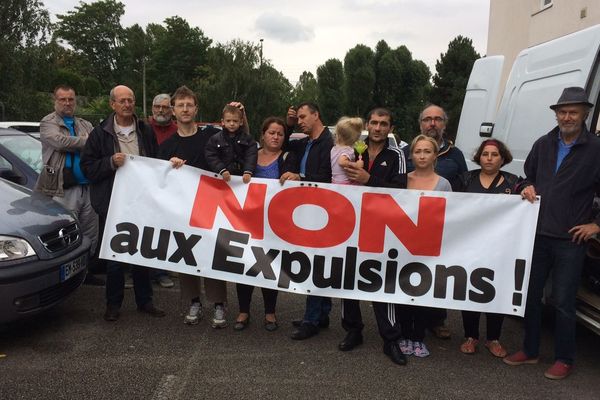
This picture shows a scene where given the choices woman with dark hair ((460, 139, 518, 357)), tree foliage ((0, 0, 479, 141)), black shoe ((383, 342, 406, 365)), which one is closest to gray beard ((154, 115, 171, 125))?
woman with dark hair ((460, 139, 518, 357))

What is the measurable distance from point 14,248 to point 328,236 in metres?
2.22

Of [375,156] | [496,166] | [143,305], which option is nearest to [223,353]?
[143,305]

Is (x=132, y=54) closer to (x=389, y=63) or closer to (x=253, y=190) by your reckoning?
(x=389, y=63)

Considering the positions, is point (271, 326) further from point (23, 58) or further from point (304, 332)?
point (23, 58)

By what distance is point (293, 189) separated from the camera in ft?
13.6

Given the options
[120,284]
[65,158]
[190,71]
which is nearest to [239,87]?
[65,158]

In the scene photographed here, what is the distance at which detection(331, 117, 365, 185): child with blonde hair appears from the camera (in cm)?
400

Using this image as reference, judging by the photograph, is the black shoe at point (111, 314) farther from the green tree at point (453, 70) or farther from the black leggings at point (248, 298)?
the green tree at point (453, 70)

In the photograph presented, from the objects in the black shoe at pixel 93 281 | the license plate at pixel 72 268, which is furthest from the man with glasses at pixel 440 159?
the black shoe at pixel 93 281

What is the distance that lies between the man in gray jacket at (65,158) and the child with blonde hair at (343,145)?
7.92 ft

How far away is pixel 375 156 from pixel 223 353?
1834 mm

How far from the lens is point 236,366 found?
12.3ft

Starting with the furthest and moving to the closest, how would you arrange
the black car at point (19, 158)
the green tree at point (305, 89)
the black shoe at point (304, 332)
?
the green tree at point (305, 89)
the black car at point (19, 158)
the black shoe at point (304, 332)

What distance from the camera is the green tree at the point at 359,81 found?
45312mm
